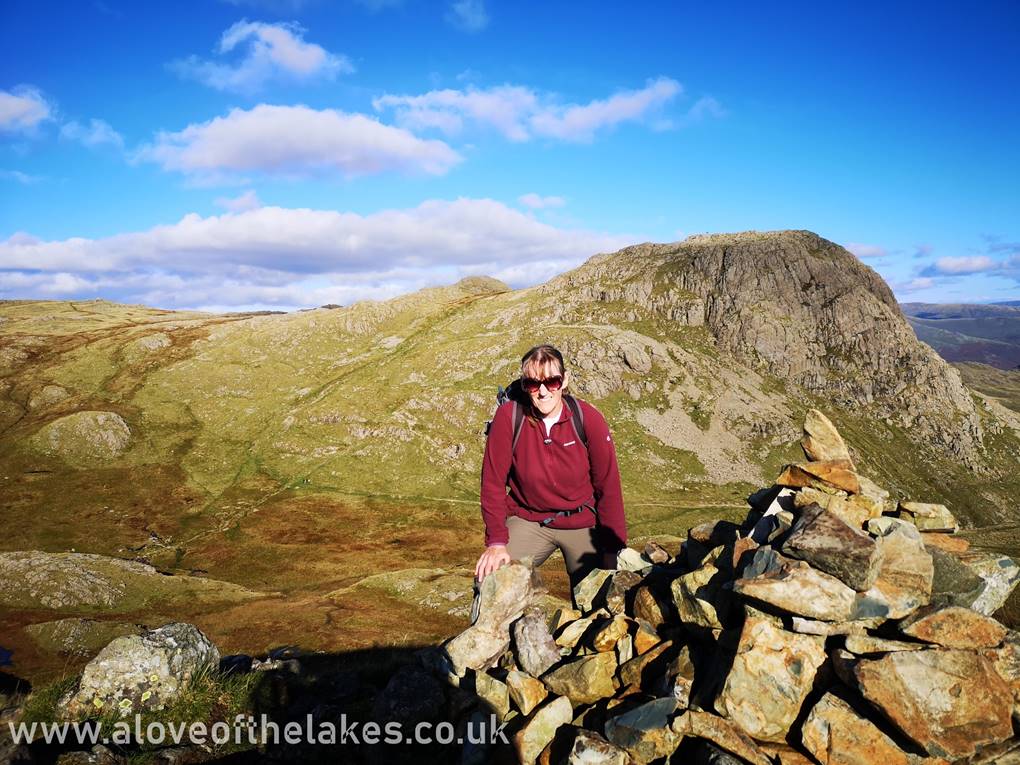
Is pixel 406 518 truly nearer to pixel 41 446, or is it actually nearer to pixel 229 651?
pixel 229 651

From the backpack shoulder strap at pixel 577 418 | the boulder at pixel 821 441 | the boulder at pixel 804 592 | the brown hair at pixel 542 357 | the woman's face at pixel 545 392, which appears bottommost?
the boulder at pixel 804 592

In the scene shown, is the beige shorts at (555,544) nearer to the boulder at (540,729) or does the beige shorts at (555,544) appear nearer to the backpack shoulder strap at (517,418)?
the backpack shoulder strap at (517,418)

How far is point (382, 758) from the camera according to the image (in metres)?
9.80

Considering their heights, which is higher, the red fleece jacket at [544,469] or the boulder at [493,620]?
the red fleece jacket at [544,469]

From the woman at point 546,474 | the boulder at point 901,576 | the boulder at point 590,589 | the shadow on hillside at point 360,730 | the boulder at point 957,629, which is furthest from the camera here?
the boulder at point 590,589

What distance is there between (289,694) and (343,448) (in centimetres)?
9956

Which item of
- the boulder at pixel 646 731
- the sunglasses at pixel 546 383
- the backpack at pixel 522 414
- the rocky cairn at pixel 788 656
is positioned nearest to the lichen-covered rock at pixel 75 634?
the rocky cairn at pixel 788 656

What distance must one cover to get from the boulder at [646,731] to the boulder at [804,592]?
7.49 feet

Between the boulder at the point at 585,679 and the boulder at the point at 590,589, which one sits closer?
the boulder at the point at 585,679

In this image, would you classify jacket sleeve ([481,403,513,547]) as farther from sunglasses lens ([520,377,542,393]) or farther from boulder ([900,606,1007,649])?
boulder ([900,606,1007,649])

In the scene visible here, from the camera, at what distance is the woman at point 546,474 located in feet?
37.0

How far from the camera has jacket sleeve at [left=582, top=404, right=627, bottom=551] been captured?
11.7 m

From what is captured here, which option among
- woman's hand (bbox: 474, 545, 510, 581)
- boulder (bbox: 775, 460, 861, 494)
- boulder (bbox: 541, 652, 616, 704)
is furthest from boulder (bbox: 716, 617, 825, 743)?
woman's hand (bbox: 474, 545, 510, 581)

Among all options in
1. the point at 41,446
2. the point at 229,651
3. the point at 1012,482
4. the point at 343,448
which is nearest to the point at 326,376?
the point at 343,448
